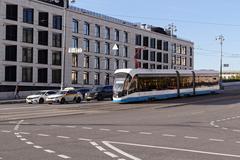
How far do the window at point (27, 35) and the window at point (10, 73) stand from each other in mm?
4890

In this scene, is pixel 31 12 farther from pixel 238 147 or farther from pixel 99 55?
pixel 238 147

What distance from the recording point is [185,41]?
410 feet

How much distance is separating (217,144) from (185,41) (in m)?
112

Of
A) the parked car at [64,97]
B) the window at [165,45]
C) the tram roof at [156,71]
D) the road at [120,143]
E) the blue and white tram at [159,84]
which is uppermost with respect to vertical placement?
the window at [165,45]

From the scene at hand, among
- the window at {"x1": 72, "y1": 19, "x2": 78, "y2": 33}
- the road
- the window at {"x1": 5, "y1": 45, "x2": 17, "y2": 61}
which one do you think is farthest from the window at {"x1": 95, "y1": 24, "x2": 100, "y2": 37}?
the road

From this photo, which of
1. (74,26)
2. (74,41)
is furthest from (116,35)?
(74,41)

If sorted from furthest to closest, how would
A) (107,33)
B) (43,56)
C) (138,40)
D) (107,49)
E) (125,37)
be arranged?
(138,40)
(125,37)
(107,49)
(107,33)
(43,56)

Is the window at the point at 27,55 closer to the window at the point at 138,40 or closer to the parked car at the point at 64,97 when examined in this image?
the parked car at the point at 64,97

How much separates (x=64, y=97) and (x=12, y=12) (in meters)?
26.8

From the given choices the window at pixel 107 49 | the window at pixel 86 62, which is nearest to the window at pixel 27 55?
the window at pixel 86 62

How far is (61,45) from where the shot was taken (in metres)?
80.4

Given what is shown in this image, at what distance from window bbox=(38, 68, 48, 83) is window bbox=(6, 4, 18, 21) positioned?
9.80 m

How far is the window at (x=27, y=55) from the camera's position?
72.5 metres

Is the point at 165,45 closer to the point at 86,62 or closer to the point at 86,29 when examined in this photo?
the point at 86,29
